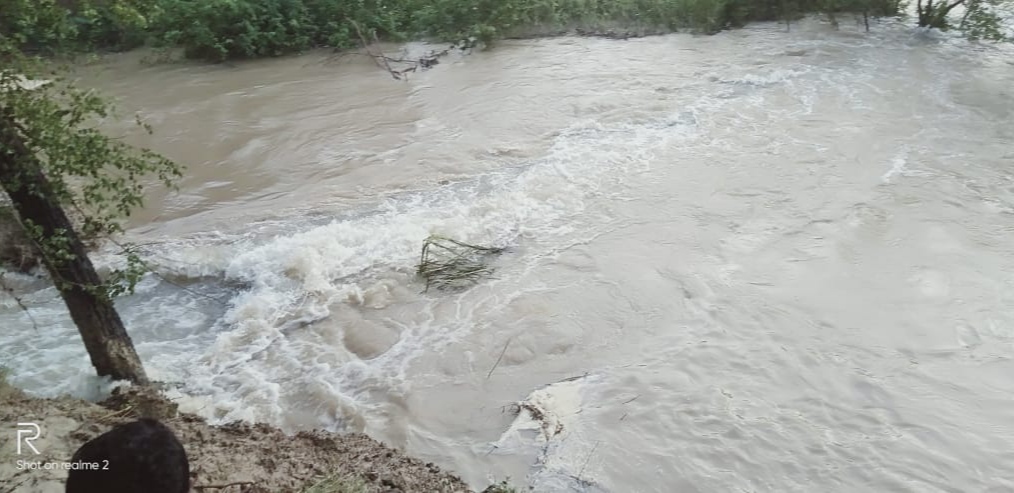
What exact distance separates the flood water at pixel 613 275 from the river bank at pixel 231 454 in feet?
1.34

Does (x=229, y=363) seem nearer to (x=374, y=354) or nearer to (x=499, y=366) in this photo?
(x=374, y=354)

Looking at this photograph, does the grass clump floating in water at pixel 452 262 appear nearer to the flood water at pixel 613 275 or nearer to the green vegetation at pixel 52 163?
the flood water at pixel 613 275

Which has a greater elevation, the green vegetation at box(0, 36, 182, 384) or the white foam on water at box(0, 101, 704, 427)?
the green vegetation at box(0, 36, 182, 384)

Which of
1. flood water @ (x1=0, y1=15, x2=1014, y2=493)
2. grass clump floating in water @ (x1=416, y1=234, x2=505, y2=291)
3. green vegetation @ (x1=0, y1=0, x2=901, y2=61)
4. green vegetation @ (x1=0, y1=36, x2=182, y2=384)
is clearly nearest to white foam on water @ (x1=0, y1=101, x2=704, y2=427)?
flood water @ (x1=0, y1=15, x2=1014, y2=493)

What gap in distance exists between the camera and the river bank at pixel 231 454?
12.1ft

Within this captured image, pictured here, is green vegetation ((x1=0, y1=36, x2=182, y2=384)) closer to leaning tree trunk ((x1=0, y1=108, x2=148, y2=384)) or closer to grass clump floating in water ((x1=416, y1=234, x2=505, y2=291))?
leaning tree trunk ((x1=0, y1=108, x2=148, y2=384))

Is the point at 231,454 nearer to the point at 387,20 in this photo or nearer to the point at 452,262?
the point at 452,262

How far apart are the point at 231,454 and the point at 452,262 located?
9.99 feet

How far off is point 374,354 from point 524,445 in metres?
1.55

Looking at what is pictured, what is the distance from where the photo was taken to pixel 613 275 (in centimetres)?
673

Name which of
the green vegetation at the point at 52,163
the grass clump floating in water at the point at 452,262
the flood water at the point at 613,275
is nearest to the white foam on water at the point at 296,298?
the flood water at the point at 613,275

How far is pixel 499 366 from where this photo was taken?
223 inches

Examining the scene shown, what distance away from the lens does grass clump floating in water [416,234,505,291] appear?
21.9 feet

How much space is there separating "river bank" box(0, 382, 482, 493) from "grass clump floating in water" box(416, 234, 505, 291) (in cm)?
208
